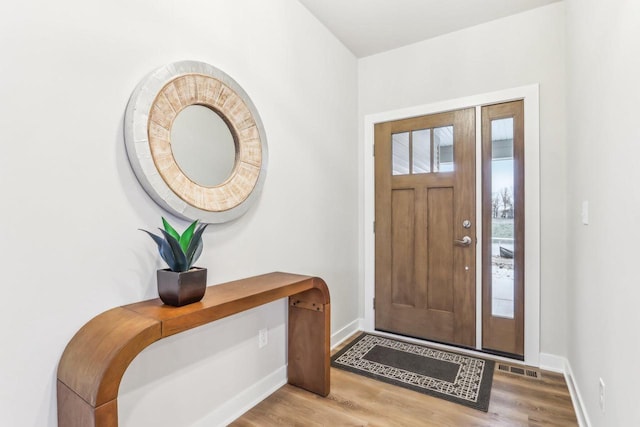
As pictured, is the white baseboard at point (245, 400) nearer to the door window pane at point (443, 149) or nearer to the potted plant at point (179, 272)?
the potted plant at point (179, 272)

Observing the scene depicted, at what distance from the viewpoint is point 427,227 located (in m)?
2.85

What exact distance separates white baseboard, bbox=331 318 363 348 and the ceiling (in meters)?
2.63

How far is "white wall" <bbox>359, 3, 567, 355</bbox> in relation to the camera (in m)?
2.35

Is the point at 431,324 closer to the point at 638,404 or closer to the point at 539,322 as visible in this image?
the point at 539,322

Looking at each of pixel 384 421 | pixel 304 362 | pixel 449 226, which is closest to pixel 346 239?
pixel 449 226

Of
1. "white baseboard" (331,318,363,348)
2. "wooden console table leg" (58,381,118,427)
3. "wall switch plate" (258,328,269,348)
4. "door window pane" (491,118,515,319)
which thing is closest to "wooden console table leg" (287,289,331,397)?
"wall switch plate" (258,328,269,348)

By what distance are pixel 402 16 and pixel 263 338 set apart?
2616 mm

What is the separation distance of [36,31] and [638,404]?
228 cm

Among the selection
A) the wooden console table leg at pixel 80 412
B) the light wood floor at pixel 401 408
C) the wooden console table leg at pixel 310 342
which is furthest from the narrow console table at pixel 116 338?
the light wood floor at pixel 401 408

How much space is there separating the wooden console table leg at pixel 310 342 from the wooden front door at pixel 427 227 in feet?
3.85

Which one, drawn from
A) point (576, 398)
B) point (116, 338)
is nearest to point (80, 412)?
point (116, 338)

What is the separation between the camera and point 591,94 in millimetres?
1595

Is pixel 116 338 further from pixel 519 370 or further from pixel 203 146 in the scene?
pixel 519 370

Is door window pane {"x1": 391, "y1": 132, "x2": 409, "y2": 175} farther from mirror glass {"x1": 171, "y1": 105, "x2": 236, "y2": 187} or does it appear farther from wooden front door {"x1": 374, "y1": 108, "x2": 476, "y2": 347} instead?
mirror glass {"x1": 171, "y1": 105, "x2": 236, "y2": 187}
